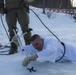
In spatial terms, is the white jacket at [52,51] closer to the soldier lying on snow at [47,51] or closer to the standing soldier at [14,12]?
the soldier lying on snow at [47,51]

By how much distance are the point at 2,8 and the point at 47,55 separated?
66.0 inches

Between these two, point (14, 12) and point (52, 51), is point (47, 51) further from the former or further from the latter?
point (14, 12)

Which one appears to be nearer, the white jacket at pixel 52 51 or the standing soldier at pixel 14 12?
the white jacket at pixel 52 51

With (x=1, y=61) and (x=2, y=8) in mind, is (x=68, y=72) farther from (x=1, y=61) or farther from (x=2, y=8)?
(x=2, y=8)

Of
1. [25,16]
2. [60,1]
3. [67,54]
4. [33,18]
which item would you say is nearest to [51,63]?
[67,54]

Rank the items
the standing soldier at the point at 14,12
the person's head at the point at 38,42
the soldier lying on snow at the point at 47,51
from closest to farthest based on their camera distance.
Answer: the soldier lying on snow at the point at 47,51 < the person's head at the point at 38,42 < the standing soldier at the point at 14,12

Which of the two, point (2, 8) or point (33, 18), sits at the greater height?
point (2, 8)

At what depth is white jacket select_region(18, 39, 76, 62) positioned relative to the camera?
12.9 feet

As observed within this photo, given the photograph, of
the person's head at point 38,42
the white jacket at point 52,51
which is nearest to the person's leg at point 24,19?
the white jacket at point 52,51

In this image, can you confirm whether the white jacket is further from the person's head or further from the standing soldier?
the standing soldier

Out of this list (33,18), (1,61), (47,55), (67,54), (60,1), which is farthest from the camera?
(60,1)

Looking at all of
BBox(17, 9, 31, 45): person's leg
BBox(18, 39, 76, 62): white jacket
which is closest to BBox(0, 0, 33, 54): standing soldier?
BBox(17, 9, 31, 45): person's leg

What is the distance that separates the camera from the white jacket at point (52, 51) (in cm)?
394

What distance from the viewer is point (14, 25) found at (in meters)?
5.32
